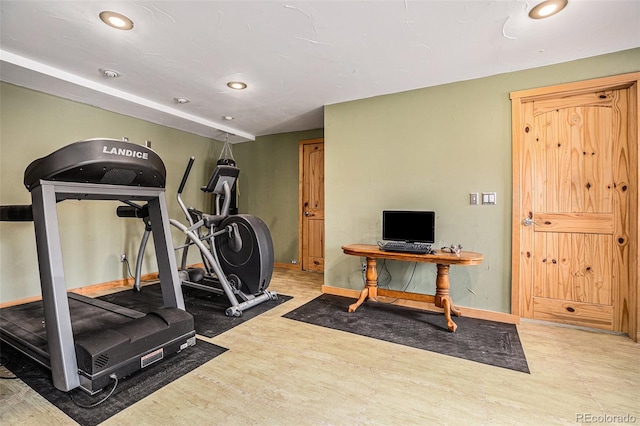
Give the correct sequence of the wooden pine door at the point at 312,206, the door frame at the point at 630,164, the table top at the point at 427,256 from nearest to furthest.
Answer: the door frame at the point at 630,164 → the table top at the point at 427,256 → the wooden pine door at the point at 312,206

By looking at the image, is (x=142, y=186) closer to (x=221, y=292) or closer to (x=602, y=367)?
(x=221, y=292)

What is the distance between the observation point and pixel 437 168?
3270mm

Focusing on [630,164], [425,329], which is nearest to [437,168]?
[630,164]

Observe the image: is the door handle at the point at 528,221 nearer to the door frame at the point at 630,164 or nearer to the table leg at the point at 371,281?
the door frame at the point at 630,164

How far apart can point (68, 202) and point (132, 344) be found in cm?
277

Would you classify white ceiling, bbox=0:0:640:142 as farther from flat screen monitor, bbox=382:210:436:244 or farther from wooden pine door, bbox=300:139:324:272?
wooden pine door, bbox=300:139:324:272

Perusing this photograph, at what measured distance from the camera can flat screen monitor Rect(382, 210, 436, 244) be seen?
3.04m

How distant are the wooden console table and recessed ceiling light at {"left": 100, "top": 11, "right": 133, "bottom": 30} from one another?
8.66ft

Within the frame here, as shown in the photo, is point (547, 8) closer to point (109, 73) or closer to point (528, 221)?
point (528, 221)

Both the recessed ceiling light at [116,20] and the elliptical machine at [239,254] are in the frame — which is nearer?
the recessed ceiling light at [116,20]

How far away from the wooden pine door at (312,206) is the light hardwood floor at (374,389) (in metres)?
2.69

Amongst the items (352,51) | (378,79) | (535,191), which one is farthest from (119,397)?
(535,191)

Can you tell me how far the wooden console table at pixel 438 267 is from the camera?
267cm

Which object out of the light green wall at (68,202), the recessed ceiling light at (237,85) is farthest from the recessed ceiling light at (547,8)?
the light green wall at (68,202)
